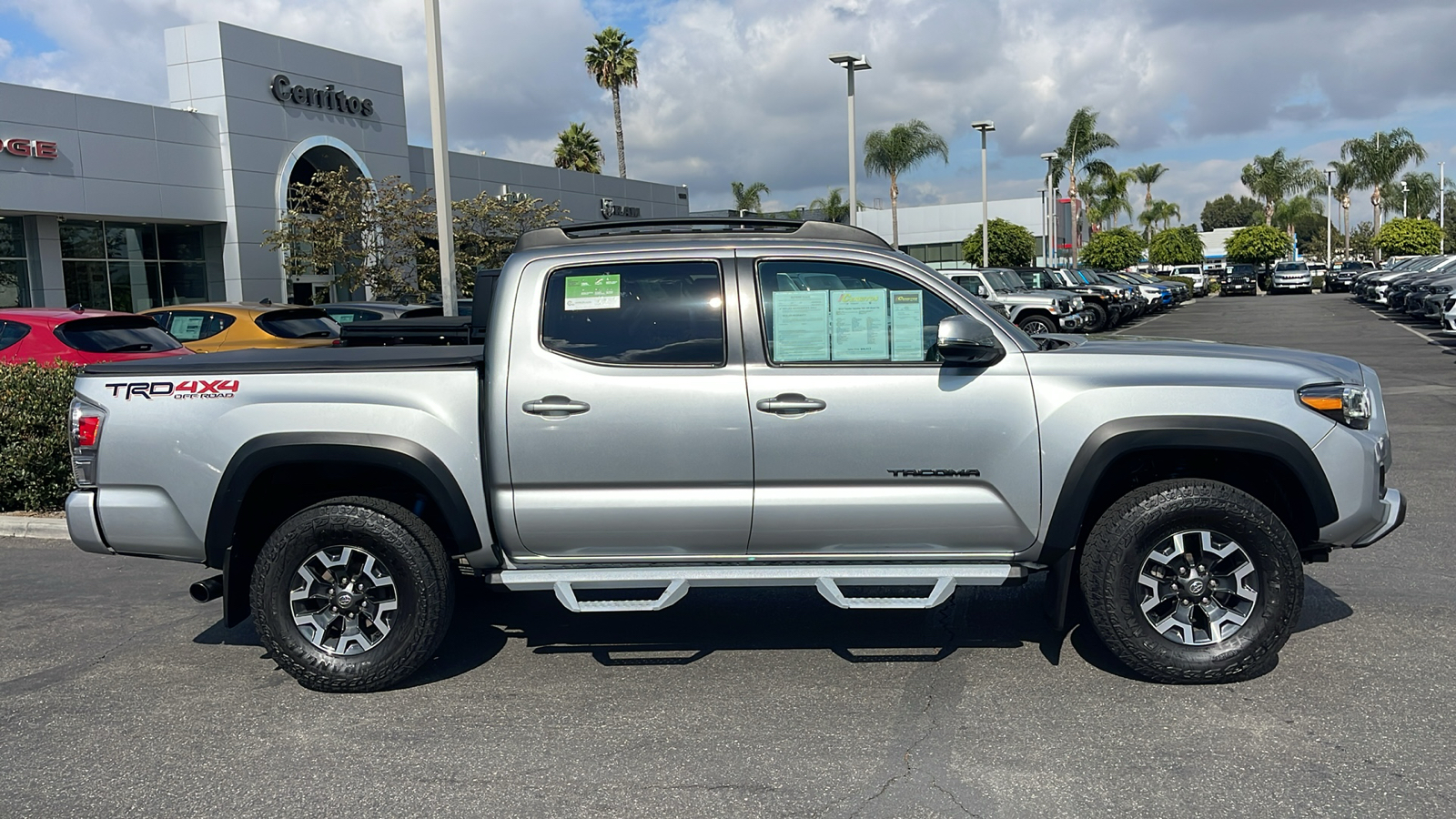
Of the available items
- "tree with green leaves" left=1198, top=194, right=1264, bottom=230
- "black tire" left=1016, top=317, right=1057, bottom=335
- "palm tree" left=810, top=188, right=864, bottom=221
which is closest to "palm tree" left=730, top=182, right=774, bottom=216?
"palm tree" left=810, top=188, right=864, bottom=221

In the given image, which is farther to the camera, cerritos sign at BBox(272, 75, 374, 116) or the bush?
cerritos sign at BBox(272, 75, 374, 116)

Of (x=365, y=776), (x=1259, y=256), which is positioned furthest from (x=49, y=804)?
(x=1259, y=256)

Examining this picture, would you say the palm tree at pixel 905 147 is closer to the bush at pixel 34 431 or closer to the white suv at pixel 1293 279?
the white suv at pixel 1293 279

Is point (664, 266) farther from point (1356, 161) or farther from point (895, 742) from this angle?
point (1356, 161)

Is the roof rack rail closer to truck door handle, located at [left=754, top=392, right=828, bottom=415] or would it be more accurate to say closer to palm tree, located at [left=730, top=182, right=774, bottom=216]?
truck door handle, located at [left=754, top=392, right=828, bottom=415]

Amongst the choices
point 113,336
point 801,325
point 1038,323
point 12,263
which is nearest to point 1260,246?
point 1038,323

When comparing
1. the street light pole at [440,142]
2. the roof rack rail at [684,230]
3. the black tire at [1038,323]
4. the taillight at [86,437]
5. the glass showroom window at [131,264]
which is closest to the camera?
the taillight at [86,437]

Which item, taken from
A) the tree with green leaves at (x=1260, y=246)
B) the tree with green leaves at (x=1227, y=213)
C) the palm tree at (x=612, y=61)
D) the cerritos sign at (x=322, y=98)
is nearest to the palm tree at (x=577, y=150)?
the palm tree at (x=612, y=61)

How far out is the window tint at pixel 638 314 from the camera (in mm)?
4844

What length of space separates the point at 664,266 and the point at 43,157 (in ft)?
79.4

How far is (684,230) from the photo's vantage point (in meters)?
5.29

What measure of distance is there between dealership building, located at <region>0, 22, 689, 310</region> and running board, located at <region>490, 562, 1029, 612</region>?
19261 millimetres

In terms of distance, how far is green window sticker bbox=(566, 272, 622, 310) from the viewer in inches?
194

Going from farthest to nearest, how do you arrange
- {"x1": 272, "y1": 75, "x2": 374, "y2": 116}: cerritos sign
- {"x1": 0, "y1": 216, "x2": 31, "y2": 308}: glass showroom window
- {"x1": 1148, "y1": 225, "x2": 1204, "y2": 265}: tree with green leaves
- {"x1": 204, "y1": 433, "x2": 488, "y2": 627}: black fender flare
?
{"x1": 1148, "y1": 225, "x2": 1204, "y2": 265}: tree with green leaves, {"x1": 272, "y1": 75, "x2": 374, "y2": 116}: cerritos sign, {"x1": 0, "y1": 216, "x2": 31, "y2": 308}: glass showroom window, {"x1": 204, "y1": 433, "x2": 488, "y2": 627}: black fender flare
